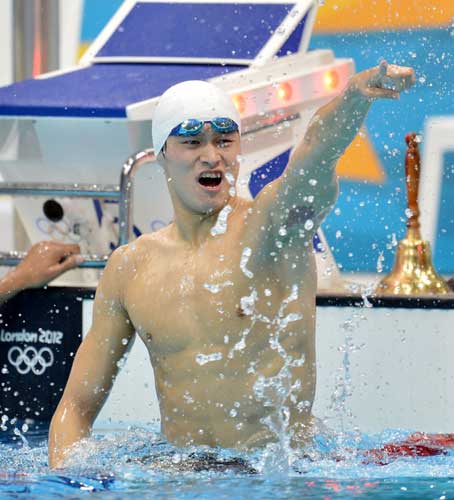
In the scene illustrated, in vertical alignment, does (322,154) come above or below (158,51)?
below

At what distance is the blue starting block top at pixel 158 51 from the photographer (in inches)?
187

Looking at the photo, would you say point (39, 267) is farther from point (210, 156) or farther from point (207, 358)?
point (210, 156)

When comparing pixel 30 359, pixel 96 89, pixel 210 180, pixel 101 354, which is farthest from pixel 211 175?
pixel 96 89

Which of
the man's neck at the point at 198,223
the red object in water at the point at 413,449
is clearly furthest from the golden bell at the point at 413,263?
the man's neck at the point at 198,223

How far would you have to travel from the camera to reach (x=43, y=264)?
4.51m

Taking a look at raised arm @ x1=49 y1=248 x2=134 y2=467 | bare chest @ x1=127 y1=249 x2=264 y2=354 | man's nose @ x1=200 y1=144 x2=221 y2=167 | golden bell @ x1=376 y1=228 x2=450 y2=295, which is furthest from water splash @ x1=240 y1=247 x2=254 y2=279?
golden bell @ x1=376 y1=228 x2=450 y2=295

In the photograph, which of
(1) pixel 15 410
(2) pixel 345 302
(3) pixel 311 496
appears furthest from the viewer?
(1) pixel 15 410

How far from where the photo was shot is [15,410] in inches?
182

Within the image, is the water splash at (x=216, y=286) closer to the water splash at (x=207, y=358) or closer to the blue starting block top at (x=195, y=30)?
the water splash at (x=207, y=358)

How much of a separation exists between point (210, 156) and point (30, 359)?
1.71 metres

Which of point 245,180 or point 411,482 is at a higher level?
point 245,180

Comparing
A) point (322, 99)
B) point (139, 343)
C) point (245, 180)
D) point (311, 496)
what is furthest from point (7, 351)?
point (311, 496)

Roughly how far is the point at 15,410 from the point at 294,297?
1757 millimetres

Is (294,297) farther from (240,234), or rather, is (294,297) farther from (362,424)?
(362,424)
